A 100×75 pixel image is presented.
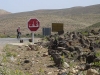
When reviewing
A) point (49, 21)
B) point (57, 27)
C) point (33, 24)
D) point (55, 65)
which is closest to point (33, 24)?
point (33, 24)

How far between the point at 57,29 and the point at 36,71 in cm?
2300

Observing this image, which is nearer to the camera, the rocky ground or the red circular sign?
the rocky ground

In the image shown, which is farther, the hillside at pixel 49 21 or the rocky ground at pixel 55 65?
the hillside at pixel 49 21

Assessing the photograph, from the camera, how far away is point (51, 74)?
985 cm

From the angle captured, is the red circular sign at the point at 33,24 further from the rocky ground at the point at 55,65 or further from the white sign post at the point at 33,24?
the rocky ground at the point at 55,65

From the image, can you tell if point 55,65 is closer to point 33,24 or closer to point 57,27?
point 33,24

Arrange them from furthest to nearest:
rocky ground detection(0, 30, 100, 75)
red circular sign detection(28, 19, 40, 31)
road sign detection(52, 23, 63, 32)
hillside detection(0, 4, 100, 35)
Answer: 1. hillside detection(0, 4, 100, 35)
2. road sign detection(52, 23, 63, 32)
3. red circular sign detection(28, 19, 40, 31)
4. rocky ground detection(0, 30, 100, 75)

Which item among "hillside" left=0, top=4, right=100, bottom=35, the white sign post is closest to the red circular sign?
the white sign post

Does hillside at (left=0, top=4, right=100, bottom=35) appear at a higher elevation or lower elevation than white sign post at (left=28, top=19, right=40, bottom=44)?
lower

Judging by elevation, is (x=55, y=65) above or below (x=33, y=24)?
below

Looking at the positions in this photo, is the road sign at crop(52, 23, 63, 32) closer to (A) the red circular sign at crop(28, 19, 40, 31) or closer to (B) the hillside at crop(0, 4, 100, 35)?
(A) the red circular sign at crop(28, 19, 40, 31)

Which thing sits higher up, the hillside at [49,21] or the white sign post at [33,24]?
the white sign post at [33,24]

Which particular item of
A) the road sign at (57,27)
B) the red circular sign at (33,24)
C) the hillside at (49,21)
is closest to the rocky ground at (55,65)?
the red circular sign at (33,24)

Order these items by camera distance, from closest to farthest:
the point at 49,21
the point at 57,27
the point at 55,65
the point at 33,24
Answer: the point at 55,65
the point at 33,24
the point at 57,27
the point at 49,21
